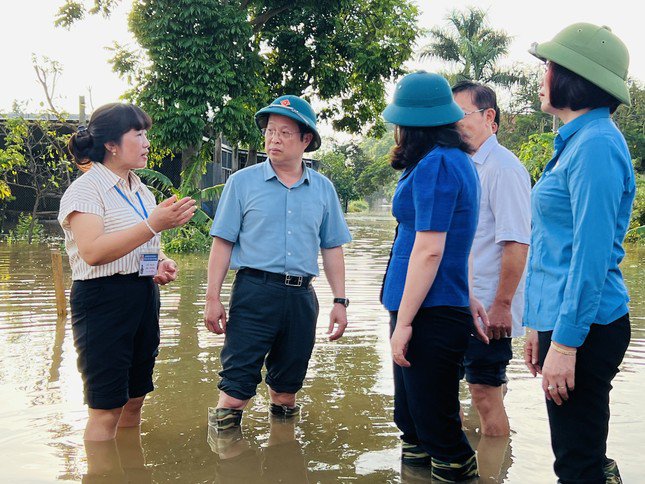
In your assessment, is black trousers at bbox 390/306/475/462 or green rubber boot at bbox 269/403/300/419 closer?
black trousers at bbox 390/306/475/462

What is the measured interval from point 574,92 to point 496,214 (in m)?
1.37

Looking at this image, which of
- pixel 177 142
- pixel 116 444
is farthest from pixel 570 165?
pixel 177 142

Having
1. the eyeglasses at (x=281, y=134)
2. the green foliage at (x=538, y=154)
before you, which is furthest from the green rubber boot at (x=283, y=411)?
the green foliage at (x=538, y=154)

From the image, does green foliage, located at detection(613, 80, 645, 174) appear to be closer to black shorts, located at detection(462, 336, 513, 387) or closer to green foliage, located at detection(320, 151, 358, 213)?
green foliage, located at detection(320, 151, 358, 213)

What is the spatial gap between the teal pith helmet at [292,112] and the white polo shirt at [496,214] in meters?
1.05

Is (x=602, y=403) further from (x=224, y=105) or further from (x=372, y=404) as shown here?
(x=224, y=105)

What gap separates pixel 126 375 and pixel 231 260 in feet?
3.14

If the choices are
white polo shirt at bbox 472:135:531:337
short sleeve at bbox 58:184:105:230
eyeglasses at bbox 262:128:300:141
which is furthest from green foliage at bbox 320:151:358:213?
short sleeve at bbox 58:184:105:230

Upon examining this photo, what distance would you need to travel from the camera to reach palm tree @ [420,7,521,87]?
136 ft

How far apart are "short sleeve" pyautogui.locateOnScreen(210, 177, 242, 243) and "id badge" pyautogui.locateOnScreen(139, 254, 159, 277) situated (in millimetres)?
526

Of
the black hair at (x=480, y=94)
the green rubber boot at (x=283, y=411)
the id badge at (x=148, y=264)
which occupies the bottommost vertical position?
the green rubber boot at (x=283, y=411)

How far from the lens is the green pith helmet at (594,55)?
2.65 meters

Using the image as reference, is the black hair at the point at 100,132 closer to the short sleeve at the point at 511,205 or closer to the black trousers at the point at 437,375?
the black trousers at the point at 437,375

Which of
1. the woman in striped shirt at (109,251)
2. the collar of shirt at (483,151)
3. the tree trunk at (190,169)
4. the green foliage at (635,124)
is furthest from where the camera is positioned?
the green foliage at (635,124)
